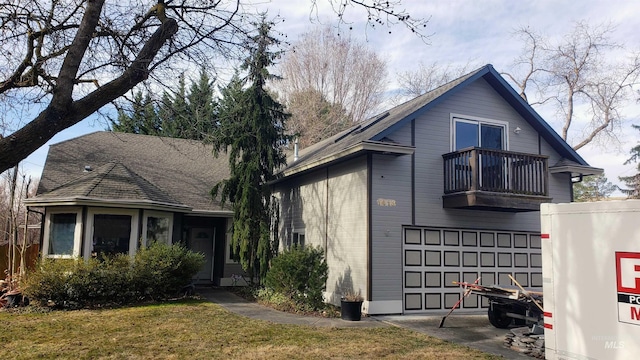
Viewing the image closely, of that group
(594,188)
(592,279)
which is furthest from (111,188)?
(594,188)

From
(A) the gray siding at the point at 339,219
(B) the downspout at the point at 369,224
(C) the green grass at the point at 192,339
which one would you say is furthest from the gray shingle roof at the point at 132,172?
(B) the downspout at the point at 369,224

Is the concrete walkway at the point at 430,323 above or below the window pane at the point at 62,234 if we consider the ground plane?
below

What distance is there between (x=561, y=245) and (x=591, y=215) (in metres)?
0.56

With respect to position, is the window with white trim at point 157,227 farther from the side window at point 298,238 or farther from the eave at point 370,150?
the eave at point 370,150

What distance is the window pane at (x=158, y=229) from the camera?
14000 mm

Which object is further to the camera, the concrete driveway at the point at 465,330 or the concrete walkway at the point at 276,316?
the concrete walkway at the point at 276,316

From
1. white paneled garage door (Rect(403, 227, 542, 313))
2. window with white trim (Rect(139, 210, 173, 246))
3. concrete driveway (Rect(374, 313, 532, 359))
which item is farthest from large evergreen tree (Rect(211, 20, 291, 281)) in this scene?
concrete driveway (Rect(374, 313, 532, 359))

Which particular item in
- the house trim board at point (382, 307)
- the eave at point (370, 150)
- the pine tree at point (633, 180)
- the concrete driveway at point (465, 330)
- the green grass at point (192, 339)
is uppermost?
the pine tree at point (633, 180)

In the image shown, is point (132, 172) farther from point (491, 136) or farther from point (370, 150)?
point (491, 136)

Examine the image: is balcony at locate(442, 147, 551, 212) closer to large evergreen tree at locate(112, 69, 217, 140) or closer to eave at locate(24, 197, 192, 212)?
large evergreen tree at locate(112, 69, 217, 140)

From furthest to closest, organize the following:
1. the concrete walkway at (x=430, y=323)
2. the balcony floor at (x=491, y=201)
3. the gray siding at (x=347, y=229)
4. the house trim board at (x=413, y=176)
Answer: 1. the house trim board at (x=413, y=176)
2. the gray siding at (x=347, y=229)
3. the balcony floor at (x=491, y=201)
4. the concrete walkway at (x=430, y=323)

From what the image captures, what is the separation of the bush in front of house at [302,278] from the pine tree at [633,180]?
28.6m

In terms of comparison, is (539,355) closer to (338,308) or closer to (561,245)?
(561,245)

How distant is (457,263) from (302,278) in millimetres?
4067
